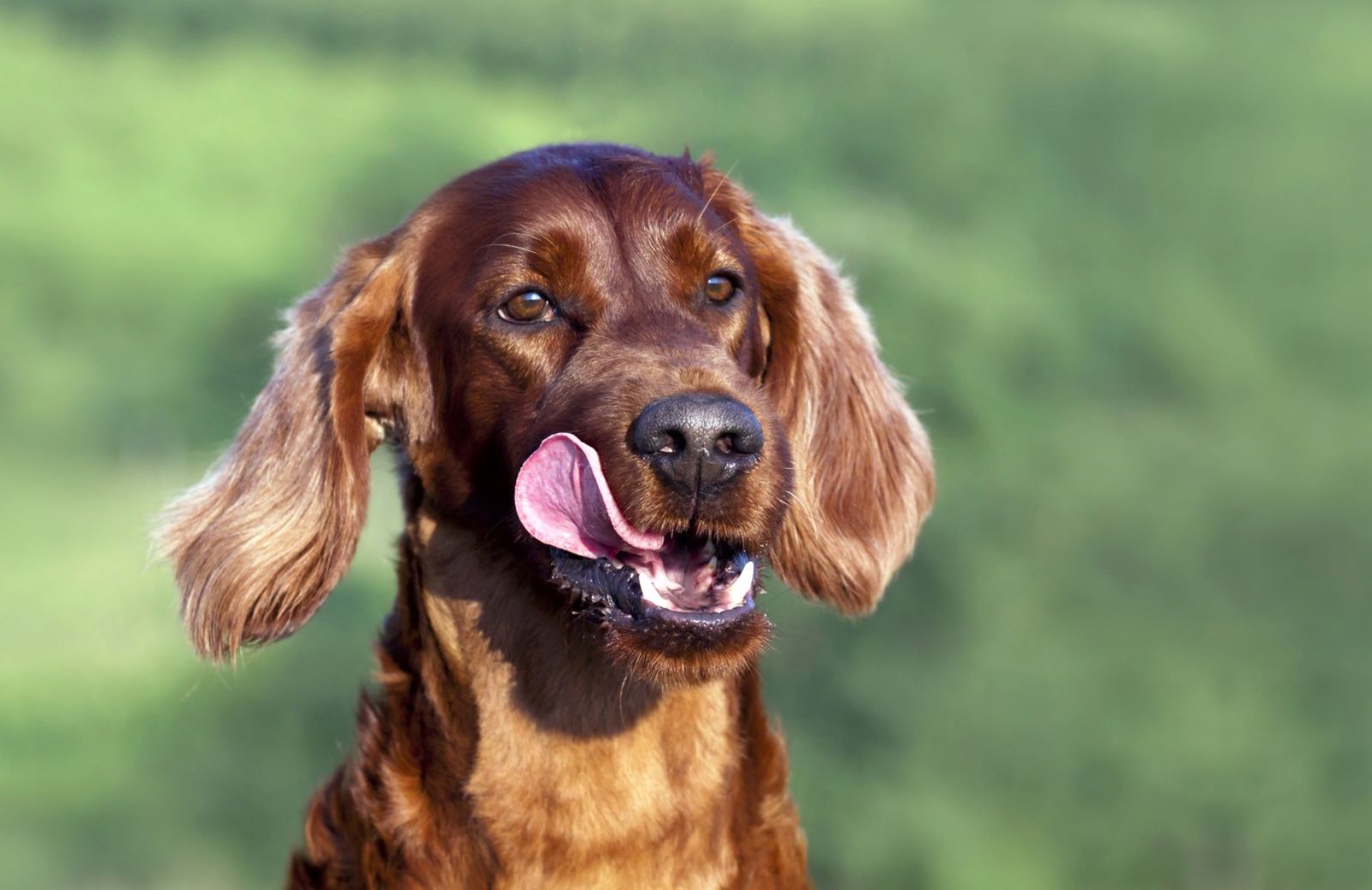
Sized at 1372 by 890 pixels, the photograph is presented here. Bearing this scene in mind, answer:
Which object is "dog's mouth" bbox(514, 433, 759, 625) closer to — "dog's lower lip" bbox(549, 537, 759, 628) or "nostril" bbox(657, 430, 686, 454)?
"dog's lower lip" bbox(549, 537, 759, 628)

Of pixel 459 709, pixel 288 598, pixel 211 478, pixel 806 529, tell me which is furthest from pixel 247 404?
pixel 806 529

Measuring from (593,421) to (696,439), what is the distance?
0.22m

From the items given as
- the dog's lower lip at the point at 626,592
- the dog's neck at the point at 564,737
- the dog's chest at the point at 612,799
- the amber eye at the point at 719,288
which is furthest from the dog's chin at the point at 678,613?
the amber eye at the point at 719,288

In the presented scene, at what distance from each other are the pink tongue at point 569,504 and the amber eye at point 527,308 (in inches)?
13.1

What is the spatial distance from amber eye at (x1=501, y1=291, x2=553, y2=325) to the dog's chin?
46cm

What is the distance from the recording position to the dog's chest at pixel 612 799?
3.21 m

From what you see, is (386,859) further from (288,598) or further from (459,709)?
(288,598)

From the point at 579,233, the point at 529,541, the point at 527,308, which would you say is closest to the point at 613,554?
the point at 529,541

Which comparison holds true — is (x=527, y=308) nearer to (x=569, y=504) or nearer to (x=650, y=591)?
(x=569, y=504)

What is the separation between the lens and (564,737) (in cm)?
329

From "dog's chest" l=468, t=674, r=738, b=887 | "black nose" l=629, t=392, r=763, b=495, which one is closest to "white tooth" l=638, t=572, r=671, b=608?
"black nose" l=629, t=392, r=763, b=495

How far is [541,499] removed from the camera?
3053 millimetres

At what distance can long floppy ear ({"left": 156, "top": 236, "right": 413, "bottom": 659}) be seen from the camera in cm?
340

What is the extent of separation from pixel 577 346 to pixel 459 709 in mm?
707
